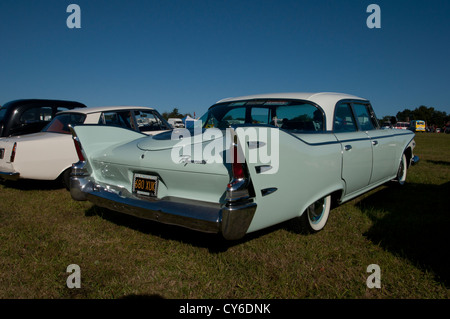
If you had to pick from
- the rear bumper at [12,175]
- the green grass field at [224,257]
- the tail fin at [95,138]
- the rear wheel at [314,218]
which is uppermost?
the tail fin at [95,138]

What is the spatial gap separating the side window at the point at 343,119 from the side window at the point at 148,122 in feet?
13.3

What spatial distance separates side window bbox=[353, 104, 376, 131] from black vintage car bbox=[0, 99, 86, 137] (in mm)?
6080

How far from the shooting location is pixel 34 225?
343cm

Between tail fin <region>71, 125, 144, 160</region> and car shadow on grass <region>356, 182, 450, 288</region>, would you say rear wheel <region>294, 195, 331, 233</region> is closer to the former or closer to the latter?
car shadow on grass <region>356, 182, 450, 288</region>

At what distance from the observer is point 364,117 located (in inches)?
164

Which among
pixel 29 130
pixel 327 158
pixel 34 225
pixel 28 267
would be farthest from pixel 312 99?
pixel 29 130

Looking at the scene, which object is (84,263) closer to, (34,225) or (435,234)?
(34,225)

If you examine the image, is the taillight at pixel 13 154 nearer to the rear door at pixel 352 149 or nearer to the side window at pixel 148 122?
the side window at pixel 148 122

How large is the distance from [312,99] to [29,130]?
225 inches

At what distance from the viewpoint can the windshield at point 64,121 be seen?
5.34 meters

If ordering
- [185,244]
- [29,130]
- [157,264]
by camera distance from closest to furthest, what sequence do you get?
[157,264] → [185,244] → [29,130]

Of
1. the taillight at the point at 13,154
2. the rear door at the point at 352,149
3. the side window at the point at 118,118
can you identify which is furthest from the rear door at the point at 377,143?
the taillight at the point at 13,154

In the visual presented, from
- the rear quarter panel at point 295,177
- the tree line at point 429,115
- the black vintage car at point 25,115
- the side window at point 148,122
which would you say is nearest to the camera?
the rear quarter panel at point 295,177

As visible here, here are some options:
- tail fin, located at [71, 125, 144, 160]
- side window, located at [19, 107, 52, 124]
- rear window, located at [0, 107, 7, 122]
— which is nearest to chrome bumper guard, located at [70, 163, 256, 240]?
tail fin, located at [71, 125, 144, 160]
